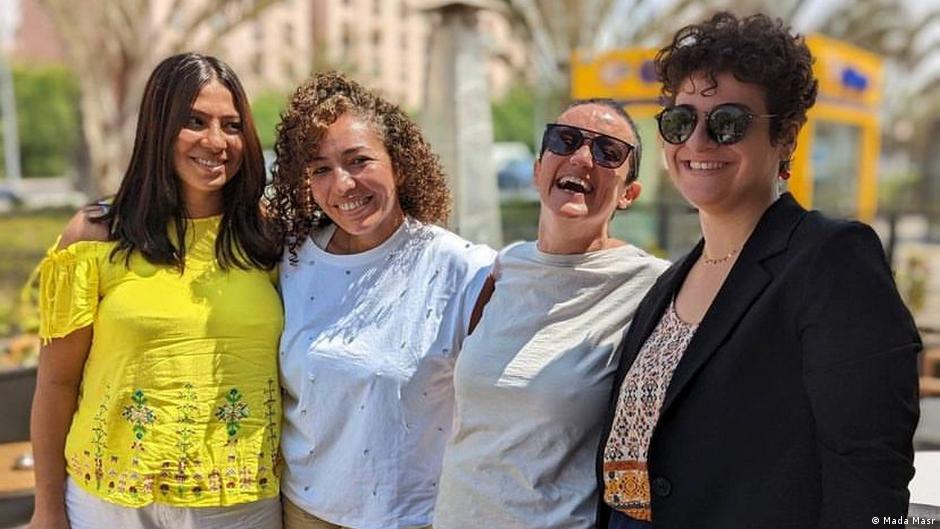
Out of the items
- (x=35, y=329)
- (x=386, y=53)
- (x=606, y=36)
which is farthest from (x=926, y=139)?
(x=35, y=329)

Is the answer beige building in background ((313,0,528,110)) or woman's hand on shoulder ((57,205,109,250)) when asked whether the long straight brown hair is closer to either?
woman's hand on shoulder ((57,205,109,250))

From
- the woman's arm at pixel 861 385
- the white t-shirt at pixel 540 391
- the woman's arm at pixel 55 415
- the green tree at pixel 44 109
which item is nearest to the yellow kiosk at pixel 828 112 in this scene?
the white t-shirt at pixel 540 391

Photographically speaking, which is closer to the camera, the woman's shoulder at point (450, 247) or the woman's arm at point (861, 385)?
the woman's arm at point (861, 385)

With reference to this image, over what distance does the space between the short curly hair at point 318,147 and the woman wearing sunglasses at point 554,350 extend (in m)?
0.47

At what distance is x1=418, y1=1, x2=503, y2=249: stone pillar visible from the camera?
477 cm

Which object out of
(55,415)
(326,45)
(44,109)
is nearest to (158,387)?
(55,415)

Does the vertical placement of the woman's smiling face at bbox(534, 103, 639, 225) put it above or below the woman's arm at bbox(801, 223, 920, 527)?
above

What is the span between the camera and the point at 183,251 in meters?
2.23

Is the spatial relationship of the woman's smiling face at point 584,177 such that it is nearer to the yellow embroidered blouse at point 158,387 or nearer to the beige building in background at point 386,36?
the yellow embroidered blouse at point 158,387

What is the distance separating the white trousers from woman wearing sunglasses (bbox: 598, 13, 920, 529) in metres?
0.93

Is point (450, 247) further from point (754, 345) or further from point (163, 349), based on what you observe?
point (754, 345)

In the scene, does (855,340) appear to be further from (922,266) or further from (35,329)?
(922,266)

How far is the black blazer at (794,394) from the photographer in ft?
4.42

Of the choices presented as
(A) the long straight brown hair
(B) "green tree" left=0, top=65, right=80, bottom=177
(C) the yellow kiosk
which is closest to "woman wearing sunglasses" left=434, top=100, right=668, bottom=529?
(A) the long straight brown hair
